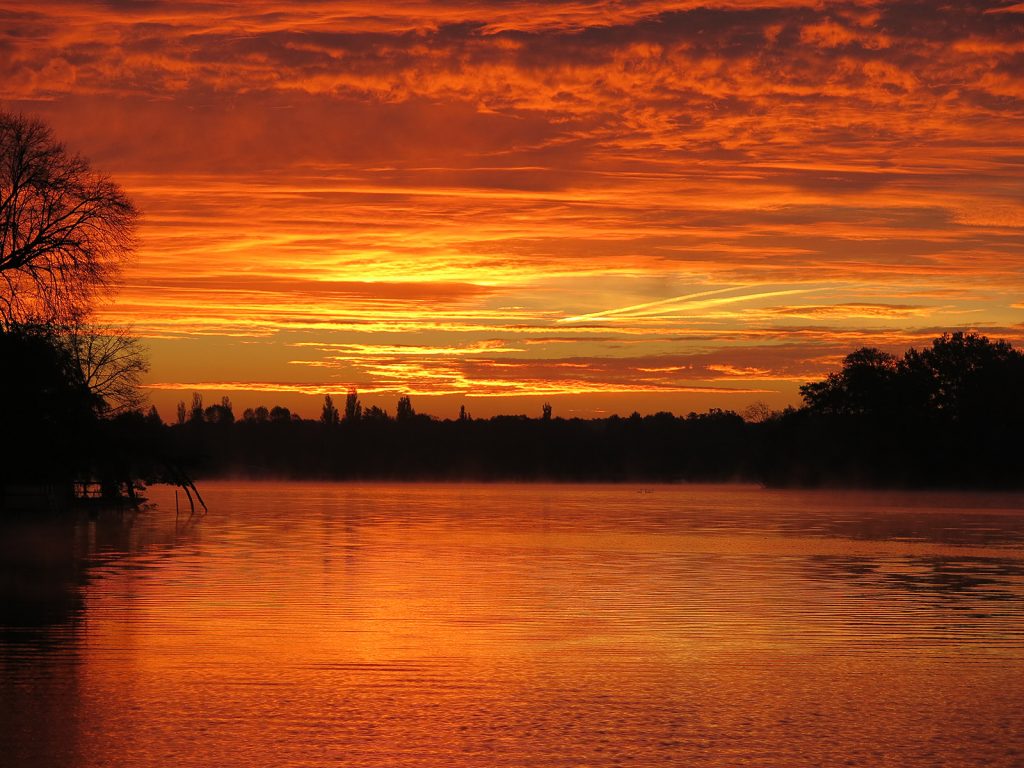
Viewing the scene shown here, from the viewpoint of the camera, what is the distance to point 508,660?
19391mm

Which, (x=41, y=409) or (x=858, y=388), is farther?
(x=858, y=388)

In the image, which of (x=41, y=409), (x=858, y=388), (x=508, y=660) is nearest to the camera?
(x=508, y=660)

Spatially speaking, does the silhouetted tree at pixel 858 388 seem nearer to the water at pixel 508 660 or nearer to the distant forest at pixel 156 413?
the distant forest at pixel 156 413

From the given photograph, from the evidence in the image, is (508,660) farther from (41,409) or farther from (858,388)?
(858,388)

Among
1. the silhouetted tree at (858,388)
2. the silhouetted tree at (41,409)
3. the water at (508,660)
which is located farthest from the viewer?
the silhouetted tree at (858,388)

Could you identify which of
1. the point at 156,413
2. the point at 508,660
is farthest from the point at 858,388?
the point at 508,660

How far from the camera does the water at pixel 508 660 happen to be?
1390 cm

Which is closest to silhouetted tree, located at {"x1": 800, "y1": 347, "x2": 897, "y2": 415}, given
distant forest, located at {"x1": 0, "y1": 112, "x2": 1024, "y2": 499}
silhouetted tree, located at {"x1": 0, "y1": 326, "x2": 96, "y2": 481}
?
distant forest, located at {"x1": 0, "y1": 112, "x2": 1024, "y2": 499}

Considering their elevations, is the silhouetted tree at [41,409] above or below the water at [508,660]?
above

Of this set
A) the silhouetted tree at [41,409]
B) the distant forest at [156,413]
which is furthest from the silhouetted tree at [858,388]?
the silhouetted tree at [41,409]

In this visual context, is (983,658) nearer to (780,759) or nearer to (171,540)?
(780,759)

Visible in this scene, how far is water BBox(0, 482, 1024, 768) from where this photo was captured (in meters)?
13.9

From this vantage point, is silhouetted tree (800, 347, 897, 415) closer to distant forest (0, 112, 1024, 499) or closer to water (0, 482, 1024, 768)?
distant forest (0, 112, 1024, 499)

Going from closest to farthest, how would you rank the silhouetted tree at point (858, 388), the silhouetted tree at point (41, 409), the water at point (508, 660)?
the water at point (508, 660) → the silhouetted tree at point (41, 409) → the silhouetted tree at point (858, 388)
